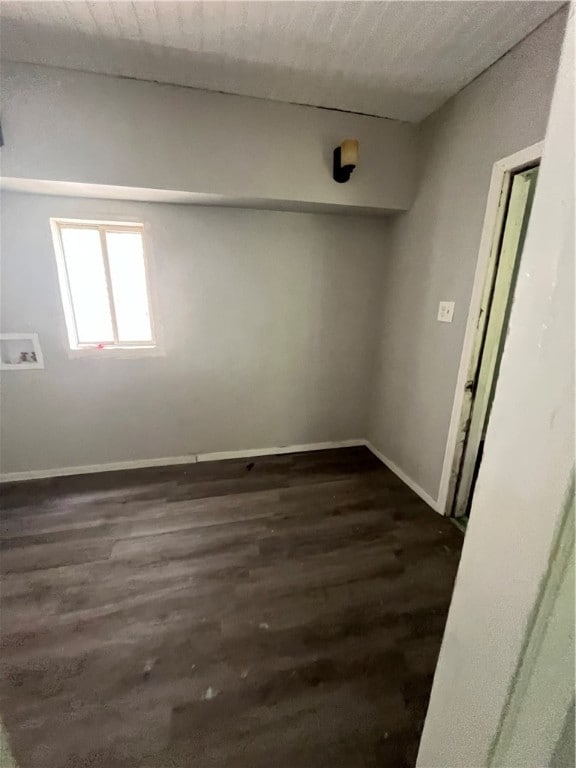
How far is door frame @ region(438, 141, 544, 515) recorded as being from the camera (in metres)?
1.54

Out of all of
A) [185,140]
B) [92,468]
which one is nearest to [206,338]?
[185,140]

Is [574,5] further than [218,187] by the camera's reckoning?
No

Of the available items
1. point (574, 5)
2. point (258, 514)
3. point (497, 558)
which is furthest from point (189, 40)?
point (258, 514)

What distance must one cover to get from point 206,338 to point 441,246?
168 cm

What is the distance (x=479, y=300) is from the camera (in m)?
1.75

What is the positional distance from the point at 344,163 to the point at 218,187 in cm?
74

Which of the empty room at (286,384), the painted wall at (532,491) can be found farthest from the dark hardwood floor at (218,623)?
the painted wall at (532,491)

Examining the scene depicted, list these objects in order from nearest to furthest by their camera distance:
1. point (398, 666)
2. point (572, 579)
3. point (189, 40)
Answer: point (572, 579)
point (398, 666)
point (189, 40)

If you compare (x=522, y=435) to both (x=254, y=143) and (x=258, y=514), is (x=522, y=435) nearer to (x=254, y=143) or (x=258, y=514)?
(x=258, y=514)

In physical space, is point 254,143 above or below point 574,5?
above

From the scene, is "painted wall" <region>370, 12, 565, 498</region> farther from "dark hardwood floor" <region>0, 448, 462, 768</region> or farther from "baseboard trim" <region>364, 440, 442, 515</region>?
"dark hardwood floor" <region>0, 448, 462, 768</region>

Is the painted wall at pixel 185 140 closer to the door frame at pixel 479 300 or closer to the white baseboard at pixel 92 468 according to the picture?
the door frame at pixel 479 300

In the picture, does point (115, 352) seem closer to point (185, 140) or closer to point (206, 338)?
point (206, 338)

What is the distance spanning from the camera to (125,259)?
2.26 meters
